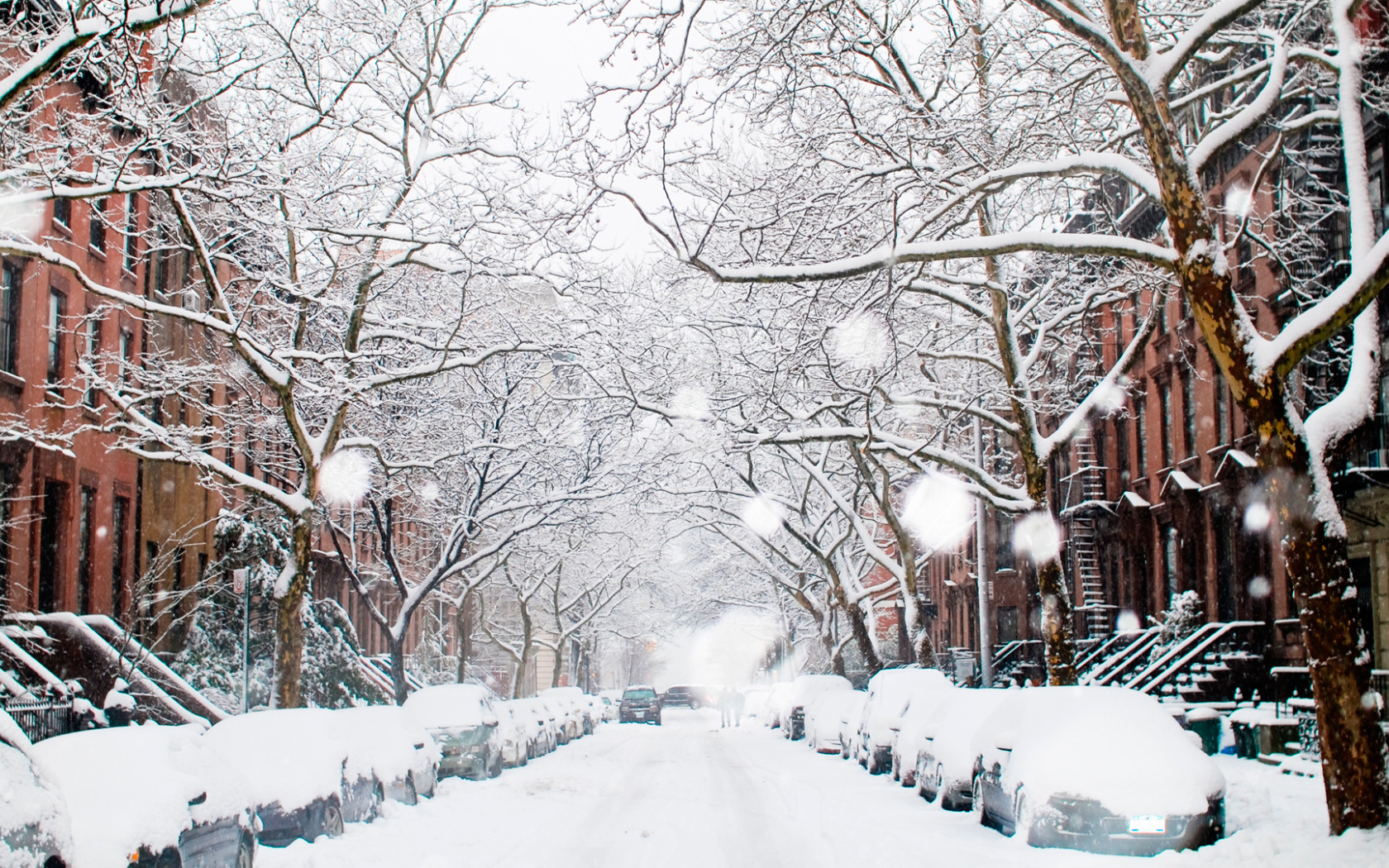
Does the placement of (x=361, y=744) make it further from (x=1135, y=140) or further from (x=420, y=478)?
(x=420, y=478)

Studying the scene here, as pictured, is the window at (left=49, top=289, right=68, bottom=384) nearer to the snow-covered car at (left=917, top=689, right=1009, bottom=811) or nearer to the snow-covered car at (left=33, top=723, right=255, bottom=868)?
the snow-covered car at (left=33, top=723, right=255, bottom=868)

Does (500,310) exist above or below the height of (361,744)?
above

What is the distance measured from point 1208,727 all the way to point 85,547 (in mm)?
20617

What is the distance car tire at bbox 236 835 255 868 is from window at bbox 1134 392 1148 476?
27761mm

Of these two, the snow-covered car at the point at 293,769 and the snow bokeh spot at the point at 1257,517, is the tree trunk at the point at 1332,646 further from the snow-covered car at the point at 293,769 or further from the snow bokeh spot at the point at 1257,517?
the snow bokeh spot at the point at 1257,517

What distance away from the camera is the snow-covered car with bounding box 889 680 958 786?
57.4ft

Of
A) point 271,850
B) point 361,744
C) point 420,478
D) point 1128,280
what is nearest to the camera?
point 271,850

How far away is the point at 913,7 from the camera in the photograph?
1605 centimetres

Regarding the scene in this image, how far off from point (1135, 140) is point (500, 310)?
13.0m

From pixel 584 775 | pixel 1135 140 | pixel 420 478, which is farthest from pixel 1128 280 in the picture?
pixel 420 478

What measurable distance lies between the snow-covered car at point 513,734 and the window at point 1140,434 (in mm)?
17408

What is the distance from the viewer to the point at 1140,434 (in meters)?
34.1

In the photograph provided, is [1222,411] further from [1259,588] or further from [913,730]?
[913,730]

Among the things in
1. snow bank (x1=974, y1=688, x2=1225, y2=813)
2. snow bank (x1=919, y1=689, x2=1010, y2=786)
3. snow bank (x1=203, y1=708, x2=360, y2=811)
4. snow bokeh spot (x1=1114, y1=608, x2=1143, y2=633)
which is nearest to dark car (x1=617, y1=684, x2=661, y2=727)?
snow bokeh spot (x1=1114, y1=608, x2=1143, y2=633)
